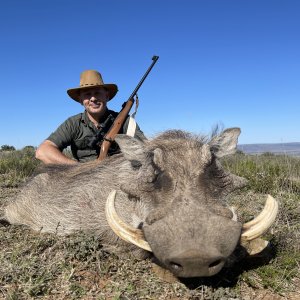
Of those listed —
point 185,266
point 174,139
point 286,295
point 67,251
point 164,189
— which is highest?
point 174,139

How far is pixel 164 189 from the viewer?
2.76 m

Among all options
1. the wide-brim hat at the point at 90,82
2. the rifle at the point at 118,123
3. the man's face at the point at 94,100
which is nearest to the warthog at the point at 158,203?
the rifle at the point at 118,123

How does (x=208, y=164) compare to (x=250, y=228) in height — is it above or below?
above

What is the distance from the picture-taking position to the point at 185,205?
2516 millimetres

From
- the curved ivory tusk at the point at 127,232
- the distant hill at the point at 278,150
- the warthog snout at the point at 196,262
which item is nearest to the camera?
the warthog snout at the point at 196,262

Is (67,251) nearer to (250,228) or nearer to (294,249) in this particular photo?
(250,228)

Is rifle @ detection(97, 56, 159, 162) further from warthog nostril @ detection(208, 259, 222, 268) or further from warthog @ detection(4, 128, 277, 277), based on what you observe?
warthog nostril @ detection(208, 259, 222, 268)

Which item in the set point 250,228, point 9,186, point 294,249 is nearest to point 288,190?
point 294,249

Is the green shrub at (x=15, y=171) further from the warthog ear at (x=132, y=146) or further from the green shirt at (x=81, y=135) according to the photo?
the warthog ear at (x=132, y=146)

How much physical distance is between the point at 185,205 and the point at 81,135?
3.53 metres

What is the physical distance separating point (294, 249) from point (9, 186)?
460cm

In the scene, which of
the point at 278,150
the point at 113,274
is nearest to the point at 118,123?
the point at 113,274

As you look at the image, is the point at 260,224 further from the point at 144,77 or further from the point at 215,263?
the point at 144,77

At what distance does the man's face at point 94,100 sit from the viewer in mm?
5785
